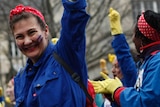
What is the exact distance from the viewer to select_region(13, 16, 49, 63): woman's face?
3.25 metres

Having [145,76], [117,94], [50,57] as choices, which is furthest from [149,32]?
[50,57]

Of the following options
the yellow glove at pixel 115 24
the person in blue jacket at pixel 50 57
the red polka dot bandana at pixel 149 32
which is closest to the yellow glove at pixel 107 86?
the red polka dot bandana at pixel 149 32

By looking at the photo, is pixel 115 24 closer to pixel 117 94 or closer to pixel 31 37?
pixel 117 94

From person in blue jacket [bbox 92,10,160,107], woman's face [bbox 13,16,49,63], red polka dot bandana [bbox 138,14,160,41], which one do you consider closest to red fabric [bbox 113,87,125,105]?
person in blue jacket [bbox 92,10,160,107]

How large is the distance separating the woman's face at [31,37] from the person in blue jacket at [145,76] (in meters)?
0.70

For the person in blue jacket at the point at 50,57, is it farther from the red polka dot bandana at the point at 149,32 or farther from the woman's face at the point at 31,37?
the red polka dot bandana at the point at 149,32

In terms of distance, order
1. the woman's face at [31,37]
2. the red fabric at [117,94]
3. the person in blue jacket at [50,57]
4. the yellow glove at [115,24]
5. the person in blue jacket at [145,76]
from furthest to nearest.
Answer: the yellow glove at [115,24]
the red fabric at [117,94]
the person in blue jacket at [145,76]
the woman's face at [31,37]
the person in blue jacket at [50,57]

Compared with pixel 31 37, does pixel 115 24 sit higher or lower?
lower

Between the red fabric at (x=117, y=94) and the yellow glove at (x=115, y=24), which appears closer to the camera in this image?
the red fabric at (x=117, y=94)

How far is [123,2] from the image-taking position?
53.1 ft

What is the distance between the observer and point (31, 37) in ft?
10.7

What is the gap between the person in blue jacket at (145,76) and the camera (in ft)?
11.2

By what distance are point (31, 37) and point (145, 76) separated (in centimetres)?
90

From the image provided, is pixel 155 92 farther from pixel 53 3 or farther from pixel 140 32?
pixel 53 3
